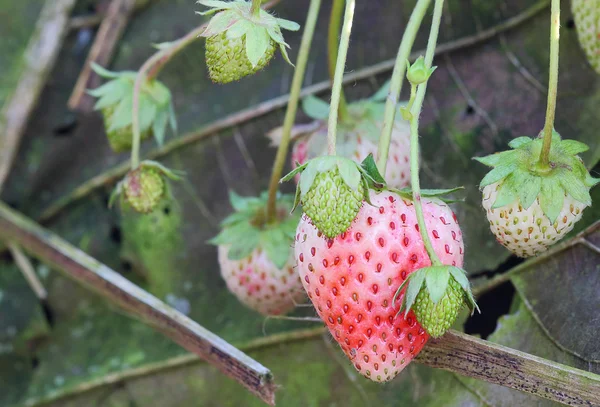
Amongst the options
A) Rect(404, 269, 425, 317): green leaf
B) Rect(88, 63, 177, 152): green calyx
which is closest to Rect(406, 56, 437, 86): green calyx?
Rect(404, 269, 425, 317): green leaf

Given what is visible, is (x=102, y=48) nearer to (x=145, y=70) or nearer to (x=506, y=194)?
(x=145, y=70)

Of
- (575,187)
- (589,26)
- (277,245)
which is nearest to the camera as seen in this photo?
(575,187)

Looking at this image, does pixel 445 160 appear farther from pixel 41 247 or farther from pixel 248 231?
pixel 41 247

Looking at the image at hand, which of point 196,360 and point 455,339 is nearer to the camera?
point 455,339

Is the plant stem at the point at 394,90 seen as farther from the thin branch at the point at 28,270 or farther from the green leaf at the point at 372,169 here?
the thin branch at the point at 28,270

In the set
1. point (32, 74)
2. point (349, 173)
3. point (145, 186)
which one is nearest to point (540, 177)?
point (349, 173)

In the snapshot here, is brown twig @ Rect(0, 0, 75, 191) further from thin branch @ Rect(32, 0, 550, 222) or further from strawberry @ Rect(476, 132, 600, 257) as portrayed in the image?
strawberry @ Rect(476, 132, 600, 257)

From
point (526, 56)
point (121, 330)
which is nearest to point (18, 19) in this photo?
point (121, 330)
